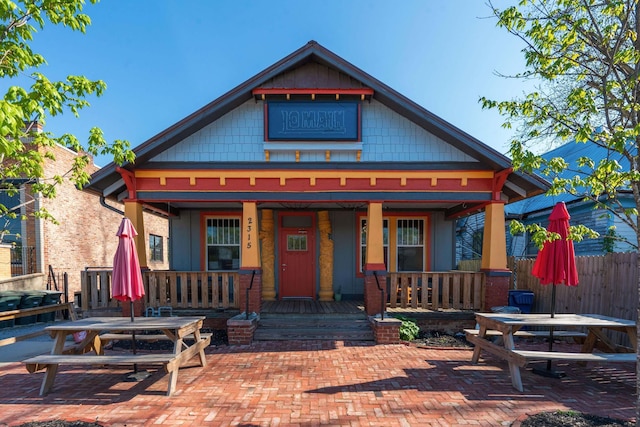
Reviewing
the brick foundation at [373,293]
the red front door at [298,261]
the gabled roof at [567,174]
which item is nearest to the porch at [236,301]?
the brick foundation at [373,293]

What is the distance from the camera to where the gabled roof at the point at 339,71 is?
732 centimetres

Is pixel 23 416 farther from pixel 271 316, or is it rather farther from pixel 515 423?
pixel 515 423

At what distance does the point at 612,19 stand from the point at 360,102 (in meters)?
4.65

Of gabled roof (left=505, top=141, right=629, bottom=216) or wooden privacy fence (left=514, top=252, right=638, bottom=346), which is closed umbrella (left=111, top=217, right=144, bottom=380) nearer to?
wooden privacy fence (left=514, top=252, right=638, bottom=346)

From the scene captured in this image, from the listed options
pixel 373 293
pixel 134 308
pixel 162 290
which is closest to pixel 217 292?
pixel 162 290

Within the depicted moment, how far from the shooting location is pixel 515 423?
3.62 metres

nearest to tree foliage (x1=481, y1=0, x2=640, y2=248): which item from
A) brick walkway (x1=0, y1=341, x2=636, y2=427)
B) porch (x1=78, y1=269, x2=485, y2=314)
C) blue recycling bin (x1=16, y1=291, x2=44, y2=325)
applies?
brick walkway (x1=0, y1=341, x2=636, y2=427)

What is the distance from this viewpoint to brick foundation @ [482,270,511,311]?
7.63m

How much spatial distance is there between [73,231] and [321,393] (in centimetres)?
1378

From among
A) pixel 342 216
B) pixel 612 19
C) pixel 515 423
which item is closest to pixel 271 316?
pixel 342 216

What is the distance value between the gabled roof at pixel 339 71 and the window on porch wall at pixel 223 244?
3.15 metres

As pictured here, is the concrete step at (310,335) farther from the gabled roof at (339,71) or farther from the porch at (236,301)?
the gabled roof at (339,71)

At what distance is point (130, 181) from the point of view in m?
7.56

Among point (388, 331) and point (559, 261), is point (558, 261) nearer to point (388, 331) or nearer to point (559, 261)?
point (559, 261)
